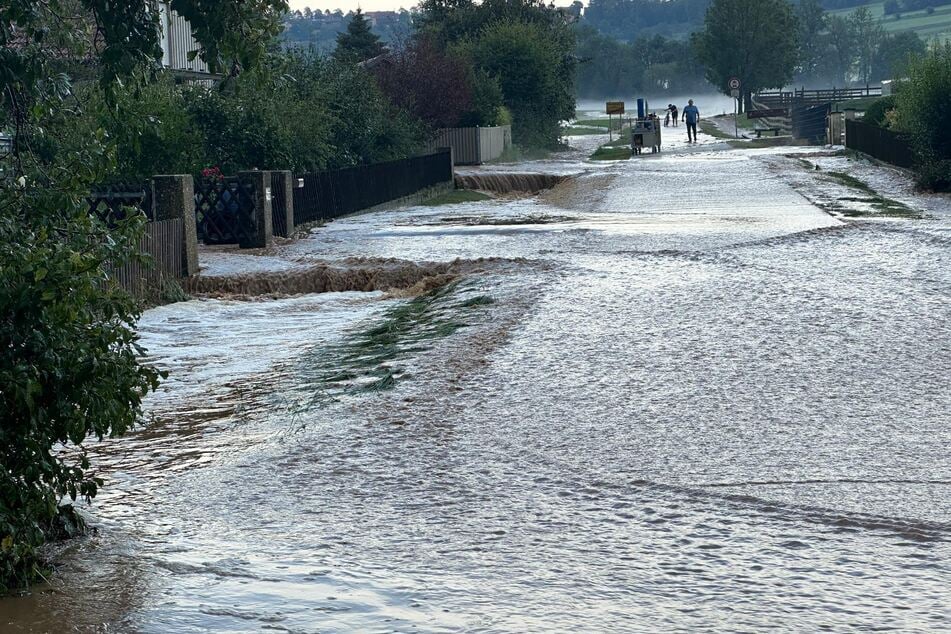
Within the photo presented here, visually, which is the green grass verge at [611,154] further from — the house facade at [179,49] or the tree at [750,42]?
the tree at [750,42]

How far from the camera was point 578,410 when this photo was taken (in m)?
9.49

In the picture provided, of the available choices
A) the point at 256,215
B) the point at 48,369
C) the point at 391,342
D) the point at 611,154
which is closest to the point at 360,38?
the point at 611,154

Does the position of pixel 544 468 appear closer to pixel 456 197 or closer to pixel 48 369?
pixel 48 369

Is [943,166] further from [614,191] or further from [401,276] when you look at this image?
[401,276]

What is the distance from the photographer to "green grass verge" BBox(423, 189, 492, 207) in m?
35.8

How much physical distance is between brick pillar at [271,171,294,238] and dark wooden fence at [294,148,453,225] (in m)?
1.20

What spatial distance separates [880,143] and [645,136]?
756 inches

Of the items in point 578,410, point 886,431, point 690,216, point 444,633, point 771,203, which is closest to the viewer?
point 444,633

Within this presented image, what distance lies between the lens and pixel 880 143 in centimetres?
3866

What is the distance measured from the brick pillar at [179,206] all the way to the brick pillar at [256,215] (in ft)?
12.0

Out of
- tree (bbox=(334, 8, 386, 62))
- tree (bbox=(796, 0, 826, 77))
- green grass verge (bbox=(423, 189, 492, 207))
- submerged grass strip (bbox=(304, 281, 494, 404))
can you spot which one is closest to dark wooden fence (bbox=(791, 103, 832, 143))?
tree (bbox=(334, 8, 386, 62))

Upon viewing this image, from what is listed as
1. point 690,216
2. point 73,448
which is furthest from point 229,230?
point 73,448

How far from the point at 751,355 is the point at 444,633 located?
629cm

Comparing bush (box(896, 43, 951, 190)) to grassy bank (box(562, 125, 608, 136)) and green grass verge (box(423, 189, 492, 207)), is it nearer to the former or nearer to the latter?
Result: green grass verge (box(423, 189, 492, 207))
